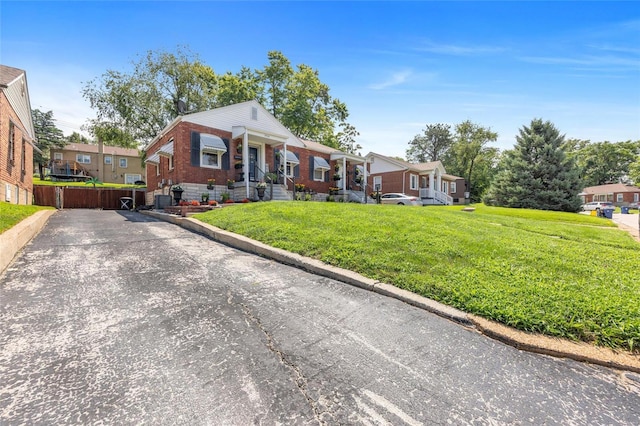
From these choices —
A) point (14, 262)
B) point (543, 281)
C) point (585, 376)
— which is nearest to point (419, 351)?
point (585, 376)

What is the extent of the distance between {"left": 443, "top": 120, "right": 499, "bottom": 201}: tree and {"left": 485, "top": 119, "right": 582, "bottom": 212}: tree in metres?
17.4

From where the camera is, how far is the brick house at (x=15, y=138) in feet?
34.7

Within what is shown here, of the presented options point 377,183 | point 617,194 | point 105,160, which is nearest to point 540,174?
point 377,183

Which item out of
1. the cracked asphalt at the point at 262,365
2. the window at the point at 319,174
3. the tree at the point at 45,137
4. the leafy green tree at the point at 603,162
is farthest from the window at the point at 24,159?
the leafy green tree at the point at 603,162

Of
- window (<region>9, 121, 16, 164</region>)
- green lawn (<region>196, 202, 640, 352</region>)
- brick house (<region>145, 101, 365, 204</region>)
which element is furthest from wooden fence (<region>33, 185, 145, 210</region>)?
green lawn (<region>196, 202, 640, 352</region>)

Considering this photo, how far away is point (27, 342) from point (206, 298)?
1477 millimetres

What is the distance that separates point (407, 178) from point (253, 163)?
57.3 feet

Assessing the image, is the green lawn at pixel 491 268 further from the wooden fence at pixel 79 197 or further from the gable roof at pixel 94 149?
the gable roof at pixel 94 149

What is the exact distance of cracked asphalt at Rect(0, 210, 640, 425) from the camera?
168 centimetres

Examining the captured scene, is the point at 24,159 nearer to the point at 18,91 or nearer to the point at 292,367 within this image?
the point at 18,91

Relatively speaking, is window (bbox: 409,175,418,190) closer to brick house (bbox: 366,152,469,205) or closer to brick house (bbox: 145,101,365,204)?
brick house (bbox: 366,152,469,205)

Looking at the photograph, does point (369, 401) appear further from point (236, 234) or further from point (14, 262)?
point (14, 262)

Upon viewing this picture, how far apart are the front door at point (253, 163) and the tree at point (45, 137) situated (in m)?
35.2

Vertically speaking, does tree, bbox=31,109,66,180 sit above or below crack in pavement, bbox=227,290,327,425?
above
